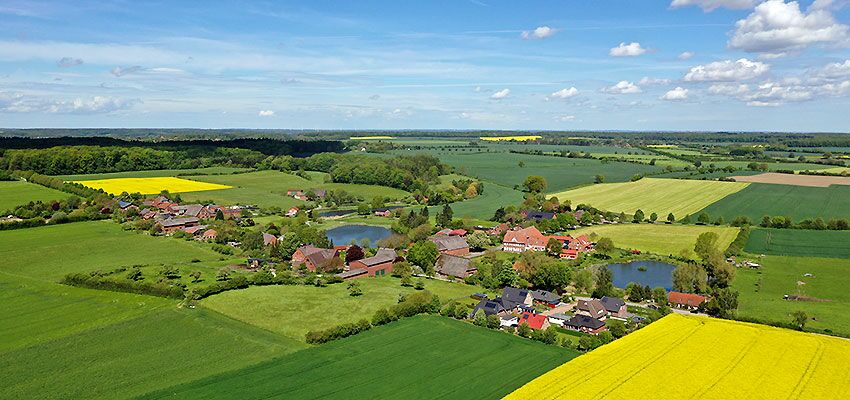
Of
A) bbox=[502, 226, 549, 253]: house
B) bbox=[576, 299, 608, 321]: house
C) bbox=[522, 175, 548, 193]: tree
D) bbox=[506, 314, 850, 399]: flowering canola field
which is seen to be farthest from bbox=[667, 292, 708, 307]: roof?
bbox=[522, 175, 548, 193]: tree

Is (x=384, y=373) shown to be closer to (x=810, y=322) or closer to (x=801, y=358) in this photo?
(x=801, y=358)

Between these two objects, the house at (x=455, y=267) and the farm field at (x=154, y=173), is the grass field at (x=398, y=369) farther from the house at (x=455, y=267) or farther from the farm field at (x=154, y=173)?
the farm field at (x=154, y=173)

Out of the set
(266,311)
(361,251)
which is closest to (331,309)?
(266,311)

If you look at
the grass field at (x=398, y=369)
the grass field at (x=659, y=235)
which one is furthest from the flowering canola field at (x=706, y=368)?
the grass field at (x=659, y=235)

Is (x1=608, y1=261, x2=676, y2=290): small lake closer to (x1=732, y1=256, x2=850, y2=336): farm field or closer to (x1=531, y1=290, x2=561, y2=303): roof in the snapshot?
(x1=732, y1=256, x2=850, y2=336): farm field

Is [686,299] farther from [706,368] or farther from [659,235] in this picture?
[659,235]

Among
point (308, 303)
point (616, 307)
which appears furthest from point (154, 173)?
point (616, 307)
